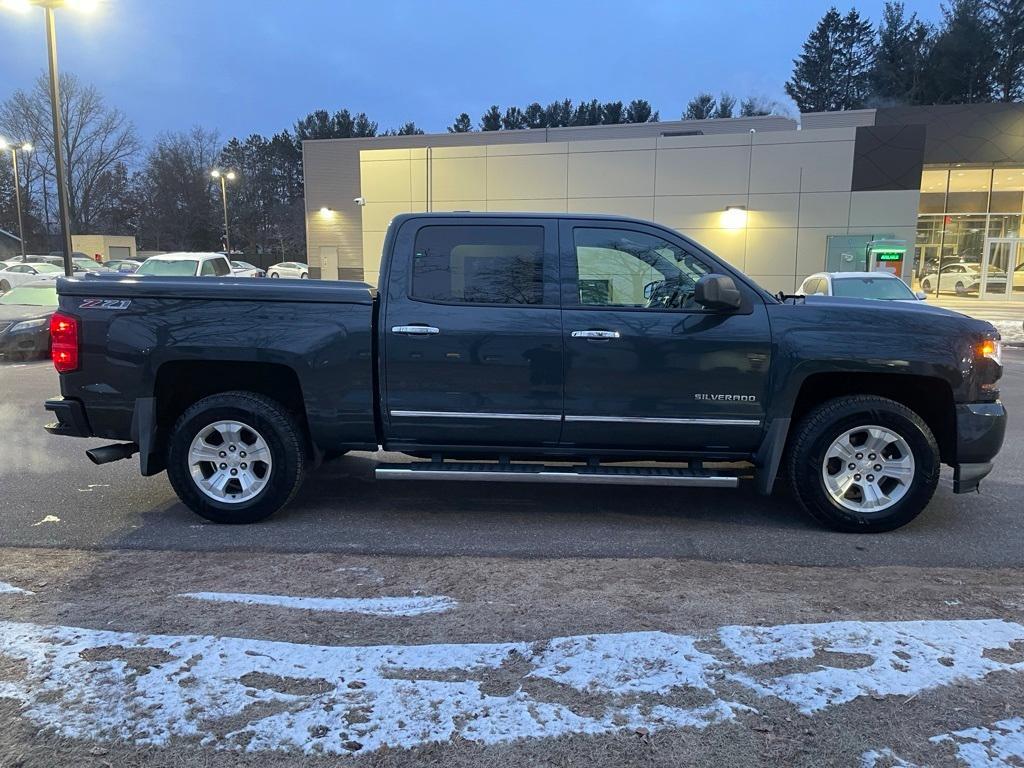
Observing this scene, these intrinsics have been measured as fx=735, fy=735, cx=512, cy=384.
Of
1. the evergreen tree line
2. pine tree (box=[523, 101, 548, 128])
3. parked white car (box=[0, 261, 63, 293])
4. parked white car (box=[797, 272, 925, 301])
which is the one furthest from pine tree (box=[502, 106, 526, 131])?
parked white car (box=[797, 272, 925, 301])

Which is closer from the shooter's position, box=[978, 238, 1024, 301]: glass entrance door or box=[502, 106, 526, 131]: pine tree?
box=[978, 238, 1024, 301]: glass entrance door

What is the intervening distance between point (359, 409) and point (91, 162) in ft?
267

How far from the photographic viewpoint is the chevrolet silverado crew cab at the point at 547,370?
14.8ft

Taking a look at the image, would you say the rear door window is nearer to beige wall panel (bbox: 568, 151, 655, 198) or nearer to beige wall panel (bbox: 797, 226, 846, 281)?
beige wall panel (bbox: 797, 226, 846, 281)

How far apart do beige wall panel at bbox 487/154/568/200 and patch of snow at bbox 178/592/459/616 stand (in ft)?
74.1

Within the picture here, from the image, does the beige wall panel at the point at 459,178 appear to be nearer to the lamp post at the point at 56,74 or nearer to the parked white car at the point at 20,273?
the lamp post at the point at 56,74

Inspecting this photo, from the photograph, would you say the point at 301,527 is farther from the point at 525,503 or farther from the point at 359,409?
the point at 525,503

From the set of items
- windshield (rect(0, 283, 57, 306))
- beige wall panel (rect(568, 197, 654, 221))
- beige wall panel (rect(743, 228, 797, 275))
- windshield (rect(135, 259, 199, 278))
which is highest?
beige wall panel (rect(568, 197, 654, 221))

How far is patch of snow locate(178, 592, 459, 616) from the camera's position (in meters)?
3.51

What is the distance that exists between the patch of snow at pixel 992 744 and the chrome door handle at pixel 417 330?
127 inches

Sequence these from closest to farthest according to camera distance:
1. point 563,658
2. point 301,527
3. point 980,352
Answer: point 563,658 → point 980,352 → point 301,527

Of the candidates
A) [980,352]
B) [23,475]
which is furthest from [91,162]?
[980,352]

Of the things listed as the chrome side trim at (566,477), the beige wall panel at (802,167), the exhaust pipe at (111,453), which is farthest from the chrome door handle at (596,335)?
the beige wall panel at (802,167)

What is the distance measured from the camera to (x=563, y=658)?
9.87ft
